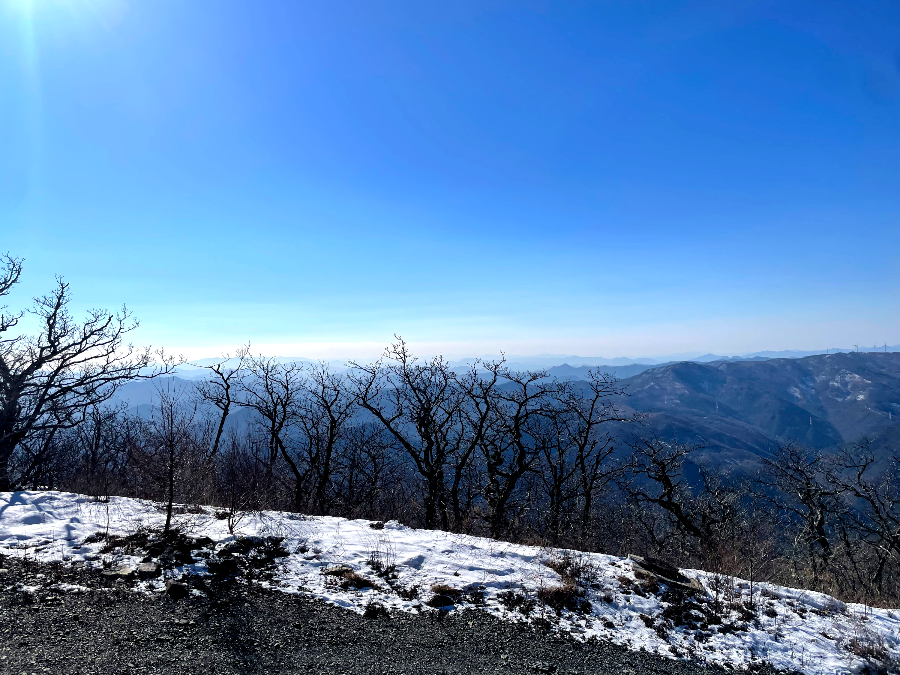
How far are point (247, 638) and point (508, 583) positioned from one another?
176 inches

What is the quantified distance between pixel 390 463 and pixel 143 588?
27508 mm

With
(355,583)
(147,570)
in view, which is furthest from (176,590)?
(355,583)

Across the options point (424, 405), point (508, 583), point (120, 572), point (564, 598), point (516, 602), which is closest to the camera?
point (120, 572)

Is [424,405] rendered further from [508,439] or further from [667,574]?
[667,574]

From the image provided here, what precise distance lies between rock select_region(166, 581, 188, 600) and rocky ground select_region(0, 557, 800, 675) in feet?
0.49

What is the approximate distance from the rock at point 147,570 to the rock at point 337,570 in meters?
2.85

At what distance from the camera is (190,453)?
8.92 metres

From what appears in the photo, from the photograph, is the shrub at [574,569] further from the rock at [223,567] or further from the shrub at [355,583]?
the rock at [223,567]

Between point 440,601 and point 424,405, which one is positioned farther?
point 424,405

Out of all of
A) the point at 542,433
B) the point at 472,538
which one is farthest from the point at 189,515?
the point at 542,433

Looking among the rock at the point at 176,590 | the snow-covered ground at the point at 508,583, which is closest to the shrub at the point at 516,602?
the snow-covered ground at the point at 508,583

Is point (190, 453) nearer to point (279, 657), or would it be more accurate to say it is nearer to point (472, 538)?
point (279, 657)

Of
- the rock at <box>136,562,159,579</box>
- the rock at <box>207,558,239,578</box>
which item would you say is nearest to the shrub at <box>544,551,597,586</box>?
the rock at <box>207,558,239,578</box>

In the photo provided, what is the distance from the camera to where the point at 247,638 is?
224 inches
